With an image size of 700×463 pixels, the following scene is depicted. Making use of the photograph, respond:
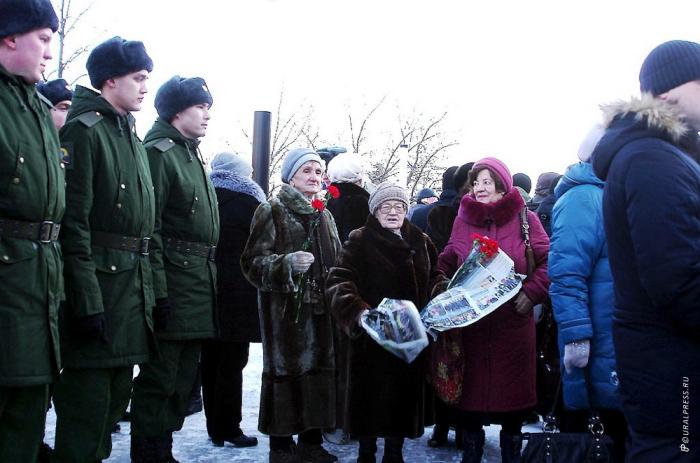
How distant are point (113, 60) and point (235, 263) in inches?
74.1

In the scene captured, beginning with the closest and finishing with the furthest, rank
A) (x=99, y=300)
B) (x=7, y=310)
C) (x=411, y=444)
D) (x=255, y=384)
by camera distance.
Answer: (x=7, y=310), (x=99, y=300), (x=411, y=444), (x=255, y=384)

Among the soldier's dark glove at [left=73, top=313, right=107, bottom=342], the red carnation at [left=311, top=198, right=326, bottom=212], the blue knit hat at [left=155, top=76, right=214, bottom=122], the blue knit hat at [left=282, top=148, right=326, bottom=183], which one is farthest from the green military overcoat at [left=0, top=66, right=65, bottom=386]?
the blue knit hat at [left=282, top=148, right=326, bottom=183]

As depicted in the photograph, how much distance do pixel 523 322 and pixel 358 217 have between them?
1.72 meters

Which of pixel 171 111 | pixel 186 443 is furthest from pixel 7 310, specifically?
pixel 186 443

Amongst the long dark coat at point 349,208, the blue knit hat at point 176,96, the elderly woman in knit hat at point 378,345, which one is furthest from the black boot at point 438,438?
the blue knit hat at point 176,96

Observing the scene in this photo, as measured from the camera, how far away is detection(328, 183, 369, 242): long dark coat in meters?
5.60

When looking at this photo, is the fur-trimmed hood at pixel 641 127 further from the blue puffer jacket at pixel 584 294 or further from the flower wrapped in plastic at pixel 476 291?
the flower wrapped in plastic at pixel 476 291

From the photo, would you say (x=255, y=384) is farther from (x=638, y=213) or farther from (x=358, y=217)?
(x=638, y=213)

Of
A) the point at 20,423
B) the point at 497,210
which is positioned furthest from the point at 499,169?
the point at 20,423

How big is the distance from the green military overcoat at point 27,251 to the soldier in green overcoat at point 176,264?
109cm

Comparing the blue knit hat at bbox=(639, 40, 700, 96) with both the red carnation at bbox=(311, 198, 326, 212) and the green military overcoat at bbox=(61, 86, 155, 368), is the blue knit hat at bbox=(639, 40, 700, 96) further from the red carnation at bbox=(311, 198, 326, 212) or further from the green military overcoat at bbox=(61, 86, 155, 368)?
the green military overcoat at bbox=(61, 86, 155, 368)

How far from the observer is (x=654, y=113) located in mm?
2422

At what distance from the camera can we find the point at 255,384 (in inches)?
283

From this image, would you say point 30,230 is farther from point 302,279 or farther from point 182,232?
point 302,279
